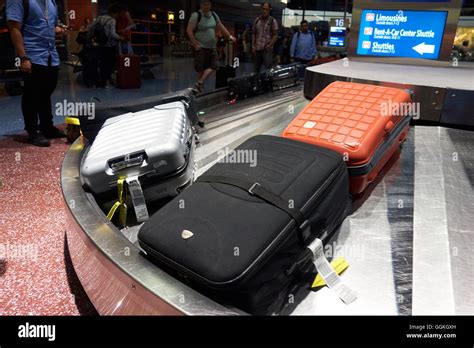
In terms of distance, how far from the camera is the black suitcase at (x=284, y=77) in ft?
14.1

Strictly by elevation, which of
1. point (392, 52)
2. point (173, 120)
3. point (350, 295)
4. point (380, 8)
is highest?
point (380, 8)

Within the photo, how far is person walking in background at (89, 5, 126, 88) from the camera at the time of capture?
5.96 meters

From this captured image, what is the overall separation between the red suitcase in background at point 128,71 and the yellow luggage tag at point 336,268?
18.4ft

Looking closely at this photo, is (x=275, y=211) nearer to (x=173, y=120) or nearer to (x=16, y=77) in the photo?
(x=173, y=120)

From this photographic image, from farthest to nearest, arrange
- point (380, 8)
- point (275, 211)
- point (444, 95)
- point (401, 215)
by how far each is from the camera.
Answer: point (380, 8) < point (444, 95) < point (401, 215) < point (275, 211)

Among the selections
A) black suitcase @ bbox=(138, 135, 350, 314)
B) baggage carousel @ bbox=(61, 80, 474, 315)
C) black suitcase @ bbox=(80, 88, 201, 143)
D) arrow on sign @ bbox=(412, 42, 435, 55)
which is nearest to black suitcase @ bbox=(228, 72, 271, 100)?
arrow on sign @ bbox=(412, 42, 435, 55)

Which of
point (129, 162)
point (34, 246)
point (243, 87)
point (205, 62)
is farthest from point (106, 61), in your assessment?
point (129, 162)

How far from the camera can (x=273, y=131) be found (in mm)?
2260

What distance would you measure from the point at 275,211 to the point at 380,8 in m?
3.47

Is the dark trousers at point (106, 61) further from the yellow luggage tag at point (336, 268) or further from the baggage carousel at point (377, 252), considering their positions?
the yellow luggage tag at point (336, 268)

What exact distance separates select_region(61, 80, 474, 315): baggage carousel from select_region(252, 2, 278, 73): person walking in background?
12.6 ft

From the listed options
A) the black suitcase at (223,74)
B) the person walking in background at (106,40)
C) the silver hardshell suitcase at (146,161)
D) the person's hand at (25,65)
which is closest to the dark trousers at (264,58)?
the black suitcase at (223,74)

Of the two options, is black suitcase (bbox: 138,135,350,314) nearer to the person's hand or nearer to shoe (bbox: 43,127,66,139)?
the person's hand
